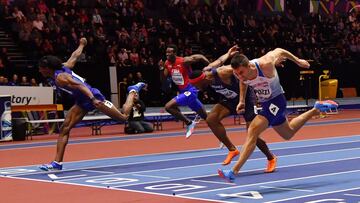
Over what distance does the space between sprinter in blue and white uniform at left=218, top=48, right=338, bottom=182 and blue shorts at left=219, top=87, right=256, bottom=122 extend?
1.24 m

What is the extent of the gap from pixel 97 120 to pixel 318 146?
28.8 feet

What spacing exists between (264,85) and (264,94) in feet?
0.58

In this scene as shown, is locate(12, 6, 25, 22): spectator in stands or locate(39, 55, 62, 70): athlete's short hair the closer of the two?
locate(39, 55, 62, 70): athlete's short hair

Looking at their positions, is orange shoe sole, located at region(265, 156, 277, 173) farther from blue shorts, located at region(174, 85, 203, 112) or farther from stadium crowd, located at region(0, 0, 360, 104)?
stadium crowd, located at region(0, 0, 360, 104)

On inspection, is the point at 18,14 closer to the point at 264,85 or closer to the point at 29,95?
the point at 29,95

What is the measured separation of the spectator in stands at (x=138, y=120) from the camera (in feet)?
65.3

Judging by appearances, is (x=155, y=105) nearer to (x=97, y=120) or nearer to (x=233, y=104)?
(x=97, y=120)

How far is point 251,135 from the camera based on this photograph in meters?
8.77

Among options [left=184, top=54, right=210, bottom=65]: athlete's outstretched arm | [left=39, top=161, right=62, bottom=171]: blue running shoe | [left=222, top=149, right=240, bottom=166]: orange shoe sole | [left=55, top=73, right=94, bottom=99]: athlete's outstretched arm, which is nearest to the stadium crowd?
[left=184, top=54, right=210, bottom=65]: athlete's outstretched arm

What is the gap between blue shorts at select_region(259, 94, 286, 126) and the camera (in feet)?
29.9

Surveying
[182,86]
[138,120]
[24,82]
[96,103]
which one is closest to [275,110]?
[96,103]

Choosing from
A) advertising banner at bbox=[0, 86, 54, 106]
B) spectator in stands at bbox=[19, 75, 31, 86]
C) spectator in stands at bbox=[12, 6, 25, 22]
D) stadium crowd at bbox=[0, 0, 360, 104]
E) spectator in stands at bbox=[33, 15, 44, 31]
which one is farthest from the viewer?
stadium crowd at bbox=[0, 0, 360, 104]

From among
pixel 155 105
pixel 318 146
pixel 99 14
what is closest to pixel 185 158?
pixel 318 146

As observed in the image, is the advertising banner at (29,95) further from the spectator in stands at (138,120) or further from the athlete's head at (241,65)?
the athlete's head at (241,65)
